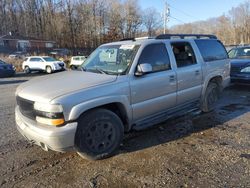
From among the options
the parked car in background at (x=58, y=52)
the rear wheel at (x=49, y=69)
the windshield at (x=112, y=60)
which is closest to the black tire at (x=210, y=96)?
the windshield at (x=112, y=60)

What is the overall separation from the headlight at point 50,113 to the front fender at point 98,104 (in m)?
0.15

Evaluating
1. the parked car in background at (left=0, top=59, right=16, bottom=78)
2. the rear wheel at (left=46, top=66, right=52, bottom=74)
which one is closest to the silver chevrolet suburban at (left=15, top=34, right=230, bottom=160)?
the parked car in background at (left=0, top=59, right=16, bottom=78)

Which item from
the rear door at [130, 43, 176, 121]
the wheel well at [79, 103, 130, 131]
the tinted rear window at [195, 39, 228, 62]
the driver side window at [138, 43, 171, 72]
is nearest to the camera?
the wheel well at [79, 103, 130, 131]

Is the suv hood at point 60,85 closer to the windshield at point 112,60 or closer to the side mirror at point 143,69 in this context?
the windshield at point 112,60

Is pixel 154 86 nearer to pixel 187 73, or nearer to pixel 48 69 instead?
pixel 187 73

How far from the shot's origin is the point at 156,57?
455 cm

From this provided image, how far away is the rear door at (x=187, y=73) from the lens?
4934 millimetres

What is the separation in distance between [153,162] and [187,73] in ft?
7.04

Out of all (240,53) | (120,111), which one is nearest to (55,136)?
(120,111)

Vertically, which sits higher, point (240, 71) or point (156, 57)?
point (156, 57)

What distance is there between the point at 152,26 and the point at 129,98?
292ft

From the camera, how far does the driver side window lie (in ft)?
14.3

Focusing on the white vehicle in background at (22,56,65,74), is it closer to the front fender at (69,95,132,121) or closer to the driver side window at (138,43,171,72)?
the driver side window at (138,43,171,72)

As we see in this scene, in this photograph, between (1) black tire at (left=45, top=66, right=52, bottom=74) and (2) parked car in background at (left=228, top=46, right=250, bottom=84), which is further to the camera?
(1) black tire at (left=45, top=66, right=52, bottom=74)
